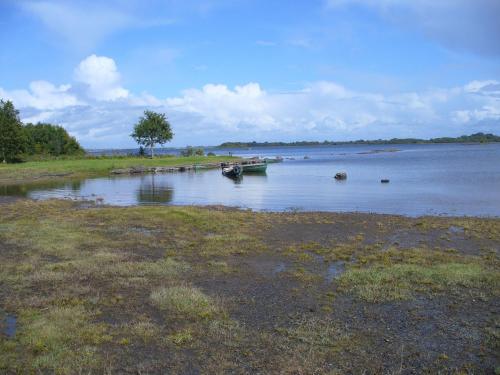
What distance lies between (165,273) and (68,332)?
5.02 m

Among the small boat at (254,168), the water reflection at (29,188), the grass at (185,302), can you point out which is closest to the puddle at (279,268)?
the grass at (185,302)

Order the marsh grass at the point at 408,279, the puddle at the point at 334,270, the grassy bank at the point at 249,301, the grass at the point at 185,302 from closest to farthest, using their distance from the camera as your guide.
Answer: the grassy bank at the point at 249,301
the grass at the point at 185,302
the marsh grass at the point at 408,279
the puddle at the point at 334,270

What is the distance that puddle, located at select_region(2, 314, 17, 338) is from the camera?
9.88 metres

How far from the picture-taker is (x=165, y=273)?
14.6m

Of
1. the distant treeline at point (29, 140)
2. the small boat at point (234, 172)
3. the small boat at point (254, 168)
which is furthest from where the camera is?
the distant treeline at point (29, 140)

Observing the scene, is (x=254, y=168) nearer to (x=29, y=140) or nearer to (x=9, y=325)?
(x=29, y=140)

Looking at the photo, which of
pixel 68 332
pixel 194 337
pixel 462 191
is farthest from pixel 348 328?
pixel 462 191

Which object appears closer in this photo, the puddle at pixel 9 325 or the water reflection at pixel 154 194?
the puddle at pixel 9 325

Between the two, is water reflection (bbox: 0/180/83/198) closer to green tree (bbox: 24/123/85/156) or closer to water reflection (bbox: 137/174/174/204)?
water reflection (bbox: 137/174/174/204)

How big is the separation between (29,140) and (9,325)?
9866cm

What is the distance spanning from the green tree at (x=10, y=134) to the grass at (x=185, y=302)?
78849mm

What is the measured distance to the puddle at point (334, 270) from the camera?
14273 millimetres

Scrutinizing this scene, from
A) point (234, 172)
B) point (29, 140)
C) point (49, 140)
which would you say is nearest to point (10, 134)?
point (29, 140)

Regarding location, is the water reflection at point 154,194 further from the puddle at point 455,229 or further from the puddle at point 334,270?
the puddle at point 334,270
